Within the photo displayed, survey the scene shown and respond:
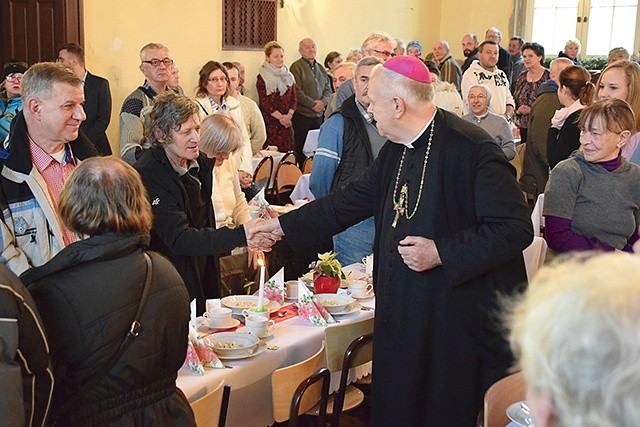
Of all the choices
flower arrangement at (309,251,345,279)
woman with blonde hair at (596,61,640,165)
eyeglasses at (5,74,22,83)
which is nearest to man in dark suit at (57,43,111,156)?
eyeglasses at (5,74,22,83)

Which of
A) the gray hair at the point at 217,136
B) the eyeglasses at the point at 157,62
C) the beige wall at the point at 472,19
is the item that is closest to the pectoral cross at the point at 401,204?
the gray hair at the point at 217,136

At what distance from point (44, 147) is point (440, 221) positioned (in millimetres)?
1549

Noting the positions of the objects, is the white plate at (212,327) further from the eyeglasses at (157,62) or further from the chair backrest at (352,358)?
the eyeglasses at (157,62)

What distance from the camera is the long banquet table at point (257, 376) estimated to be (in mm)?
3141

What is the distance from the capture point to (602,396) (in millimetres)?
991

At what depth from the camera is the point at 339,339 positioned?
3.45 m

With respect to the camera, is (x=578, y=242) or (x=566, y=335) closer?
(x=566, y=335)

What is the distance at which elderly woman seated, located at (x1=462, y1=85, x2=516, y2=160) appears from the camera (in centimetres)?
687

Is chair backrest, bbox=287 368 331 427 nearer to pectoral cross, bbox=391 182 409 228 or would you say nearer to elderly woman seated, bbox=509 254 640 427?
pectoral cross, bbox=391 182 409 228

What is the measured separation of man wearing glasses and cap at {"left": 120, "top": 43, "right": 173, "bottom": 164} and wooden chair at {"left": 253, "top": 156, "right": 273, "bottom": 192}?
122 centimetres

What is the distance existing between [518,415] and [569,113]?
4401mm

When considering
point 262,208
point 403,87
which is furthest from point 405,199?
point 262,208

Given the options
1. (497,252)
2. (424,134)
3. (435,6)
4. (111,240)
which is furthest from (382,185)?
(435,6)

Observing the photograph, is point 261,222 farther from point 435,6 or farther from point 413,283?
point 435,6
